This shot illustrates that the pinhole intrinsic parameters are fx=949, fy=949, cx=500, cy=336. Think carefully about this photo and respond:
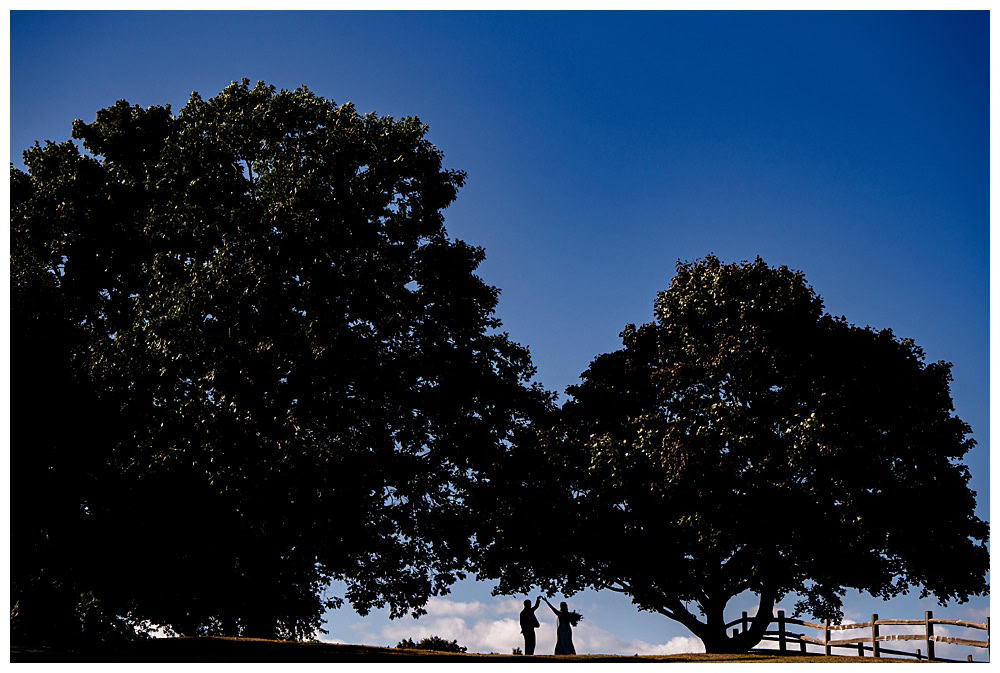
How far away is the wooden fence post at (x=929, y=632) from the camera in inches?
1283

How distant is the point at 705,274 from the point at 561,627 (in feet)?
44.3

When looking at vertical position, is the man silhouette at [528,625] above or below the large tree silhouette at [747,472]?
below

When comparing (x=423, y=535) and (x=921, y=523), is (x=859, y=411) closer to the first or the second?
(x=921, y=523)

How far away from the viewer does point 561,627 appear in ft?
106

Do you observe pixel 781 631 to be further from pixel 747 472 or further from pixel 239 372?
pixel 239 372

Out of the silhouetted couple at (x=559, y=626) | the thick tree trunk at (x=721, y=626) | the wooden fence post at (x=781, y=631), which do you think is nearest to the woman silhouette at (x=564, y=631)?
the silhouetted couple at (x=559, y=626)

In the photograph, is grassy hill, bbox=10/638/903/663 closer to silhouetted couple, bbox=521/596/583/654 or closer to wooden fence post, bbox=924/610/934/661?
silhouetted couple, bbox=521/596/583/654

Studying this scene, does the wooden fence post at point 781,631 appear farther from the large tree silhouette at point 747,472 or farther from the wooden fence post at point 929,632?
the wooden fence post at point 929,632

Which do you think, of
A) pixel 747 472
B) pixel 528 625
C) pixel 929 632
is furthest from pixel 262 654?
pixel 929 632

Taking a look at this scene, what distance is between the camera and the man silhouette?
32750mm

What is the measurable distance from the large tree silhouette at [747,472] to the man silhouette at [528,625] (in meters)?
1.60

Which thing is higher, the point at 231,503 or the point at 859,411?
the point at 859,411

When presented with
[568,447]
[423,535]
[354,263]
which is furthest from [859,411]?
[354,263]

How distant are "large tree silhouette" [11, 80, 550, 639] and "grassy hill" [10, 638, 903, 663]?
0.81 m
